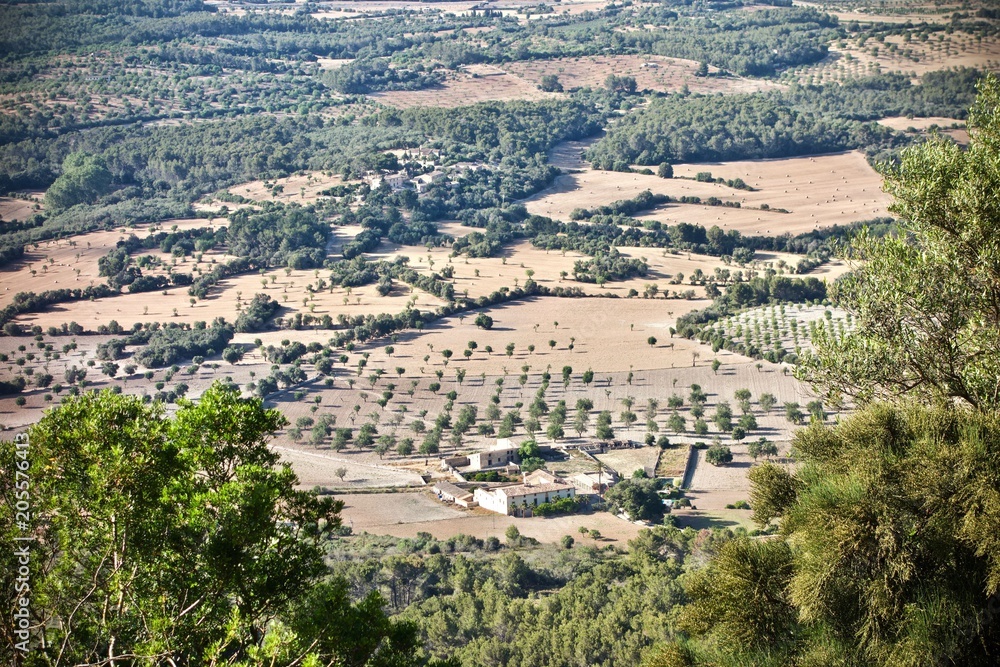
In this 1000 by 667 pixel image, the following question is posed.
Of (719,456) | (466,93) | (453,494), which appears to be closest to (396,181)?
(466,93)

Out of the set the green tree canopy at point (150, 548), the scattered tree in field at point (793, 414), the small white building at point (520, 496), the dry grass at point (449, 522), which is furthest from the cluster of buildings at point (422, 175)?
the green tree canopy at point (150, 548)

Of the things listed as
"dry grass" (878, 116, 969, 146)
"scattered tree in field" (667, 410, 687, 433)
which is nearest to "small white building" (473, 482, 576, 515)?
"scattered tree in field" (667, 410, 687, 433)

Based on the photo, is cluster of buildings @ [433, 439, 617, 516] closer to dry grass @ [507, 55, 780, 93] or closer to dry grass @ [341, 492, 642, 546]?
dry grass @ [341, 492, 642, 546]

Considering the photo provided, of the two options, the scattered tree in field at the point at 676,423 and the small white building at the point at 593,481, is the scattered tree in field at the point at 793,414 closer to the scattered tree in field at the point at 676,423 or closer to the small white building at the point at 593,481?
the scattered tree in field at the point at 676,423

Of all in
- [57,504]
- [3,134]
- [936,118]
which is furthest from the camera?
[936,118]

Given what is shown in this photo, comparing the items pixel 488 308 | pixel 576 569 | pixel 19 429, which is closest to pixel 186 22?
pixel 488 308

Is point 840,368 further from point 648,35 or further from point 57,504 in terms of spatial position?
point 648,35
